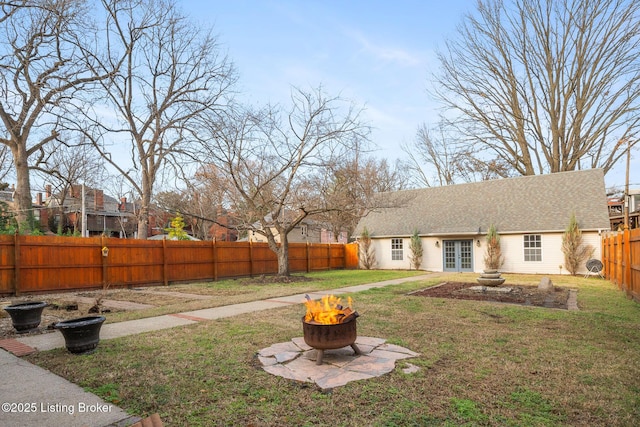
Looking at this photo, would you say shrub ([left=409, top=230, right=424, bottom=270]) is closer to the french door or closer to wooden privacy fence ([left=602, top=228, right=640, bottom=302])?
the french door

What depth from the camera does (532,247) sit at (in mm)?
19906

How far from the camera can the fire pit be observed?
14.6 feet

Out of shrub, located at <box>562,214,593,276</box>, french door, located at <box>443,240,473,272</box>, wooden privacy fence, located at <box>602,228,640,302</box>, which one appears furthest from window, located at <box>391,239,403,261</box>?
wooden privacy fence, located at <box>602,228,640,302</box>

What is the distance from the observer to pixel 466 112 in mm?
27516

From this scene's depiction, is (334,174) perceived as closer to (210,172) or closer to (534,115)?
(210,172)

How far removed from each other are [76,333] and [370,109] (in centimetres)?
1278

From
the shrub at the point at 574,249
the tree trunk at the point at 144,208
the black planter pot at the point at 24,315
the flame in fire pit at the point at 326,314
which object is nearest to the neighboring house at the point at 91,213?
the tree trunk at the point at 144,208

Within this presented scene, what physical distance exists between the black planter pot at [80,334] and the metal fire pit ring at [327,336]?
298 cm

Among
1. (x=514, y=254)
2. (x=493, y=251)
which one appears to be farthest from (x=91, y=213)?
(x=514, y=254)

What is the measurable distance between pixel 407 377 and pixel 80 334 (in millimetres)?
4267

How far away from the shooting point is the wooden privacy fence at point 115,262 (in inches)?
450

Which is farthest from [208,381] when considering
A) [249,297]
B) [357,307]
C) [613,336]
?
[249,297]

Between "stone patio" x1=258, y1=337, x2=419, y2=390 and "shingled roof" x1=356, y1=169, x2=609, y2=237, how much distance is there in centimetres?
1399

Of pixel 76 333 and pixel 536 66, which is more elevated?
pixel 536 66
